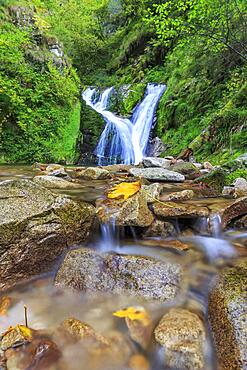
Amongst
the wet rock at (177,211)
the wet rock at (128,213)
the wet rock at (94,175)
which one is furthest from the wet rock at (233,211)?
the wet rock at (94,175)

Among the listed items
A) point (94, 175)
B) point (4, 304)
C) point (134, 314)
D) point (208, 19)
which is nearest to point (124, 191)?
point (94, 175)

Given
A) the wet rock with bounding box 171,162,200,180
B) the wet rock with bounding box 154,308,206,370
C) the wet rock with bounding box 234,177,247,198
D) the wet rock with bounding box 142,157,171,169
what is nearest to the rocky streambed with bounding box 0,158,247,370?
the wet rock with bounding box 154,308,206,370

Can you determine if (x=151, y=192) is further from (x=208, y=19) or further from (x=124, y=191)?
(x=208, y=19)

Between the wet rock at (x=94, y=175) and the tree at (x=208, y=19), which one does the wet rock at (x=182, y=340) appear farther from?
the tree at (x=208, y=19)

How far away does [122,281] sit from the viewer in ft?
A: 8.45

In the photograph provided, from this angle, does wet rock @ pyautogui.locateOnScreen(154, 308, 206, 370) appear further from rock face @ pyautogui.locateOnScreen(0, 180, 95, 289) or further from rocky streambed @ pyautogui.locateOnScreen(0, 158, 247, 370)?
rock face @ pyautogui.locateOnScreen(0, 180, 95, 289)

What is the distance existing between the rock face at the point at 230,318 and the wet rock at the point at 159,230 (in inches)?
39.8

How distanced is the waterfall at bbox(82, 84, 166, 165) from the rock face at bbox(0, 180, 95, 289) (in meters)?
7.49

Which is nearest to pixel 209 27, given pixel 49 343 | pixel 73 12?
pixel 49 343

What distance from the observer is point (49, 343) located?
2.02 m

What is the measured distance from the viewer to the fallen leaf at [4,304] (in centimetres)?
235

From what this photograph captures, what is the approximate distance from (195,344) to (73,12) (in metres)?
26.7

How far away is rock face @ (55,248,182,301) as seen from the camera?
2488mm

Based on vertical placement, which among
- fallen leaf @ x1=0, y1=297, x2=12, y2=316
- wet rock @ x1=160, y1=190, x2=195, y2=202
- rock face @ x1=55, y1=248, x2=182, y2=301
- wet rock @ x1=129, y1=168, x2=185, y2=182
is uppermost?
wet rock @ x1=129, y1=168, x2=185, y2=182
